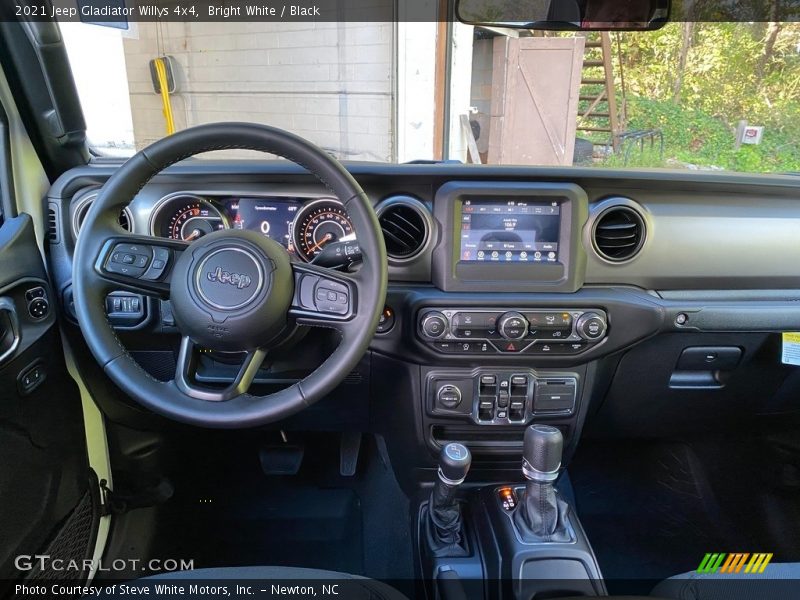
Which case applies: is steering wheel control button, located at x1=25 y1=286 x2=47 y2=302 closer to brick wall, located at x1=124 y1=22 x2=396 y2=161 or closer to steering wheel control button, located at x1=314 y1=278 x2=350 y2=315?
steering wheel control button, located at x1=314 y1=278 x2=350 y2=315

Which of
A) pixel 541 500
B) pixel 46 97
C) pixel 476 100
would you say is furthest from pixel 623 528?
pixel 476 100

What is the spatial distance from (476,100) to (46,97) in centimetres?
370

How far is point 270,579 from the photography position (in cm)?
116

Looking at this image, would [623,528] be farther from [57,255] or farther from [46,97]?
[46,97]

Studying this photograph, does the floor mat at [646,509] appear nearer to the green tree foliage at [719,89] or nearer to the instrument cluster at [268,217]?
the green tree foliage at [719,89]

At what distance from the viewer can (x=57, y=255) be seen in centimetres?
169

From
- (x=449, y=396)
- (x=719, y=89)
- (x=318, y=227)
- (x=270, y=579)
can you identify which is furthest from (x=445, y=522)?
(x=719, y=89)

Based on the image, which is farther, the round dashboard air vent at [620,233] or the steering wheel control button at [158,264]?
the round dashboard air vent at [620,233]

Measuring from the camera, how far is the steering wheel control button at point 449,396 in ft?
5.67

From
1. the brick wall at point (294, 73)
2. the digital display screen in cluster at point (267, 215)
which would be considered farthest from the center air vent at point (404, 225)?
the brick wall at point (294, 73)

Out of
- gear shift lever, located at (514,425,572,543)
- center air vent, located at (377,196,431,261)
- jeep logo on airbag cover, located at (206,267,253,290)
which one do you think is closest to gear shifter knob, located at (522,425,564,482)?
gear shift lever, located at (514,425,572,543)

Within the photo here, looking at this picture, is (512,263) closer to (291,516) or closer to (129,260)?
(129,260)

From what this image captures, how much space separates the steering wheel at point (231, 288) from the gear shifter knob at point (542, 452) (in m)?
0.56

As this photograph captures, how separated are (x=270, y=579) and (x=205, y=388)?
0.43 metres
